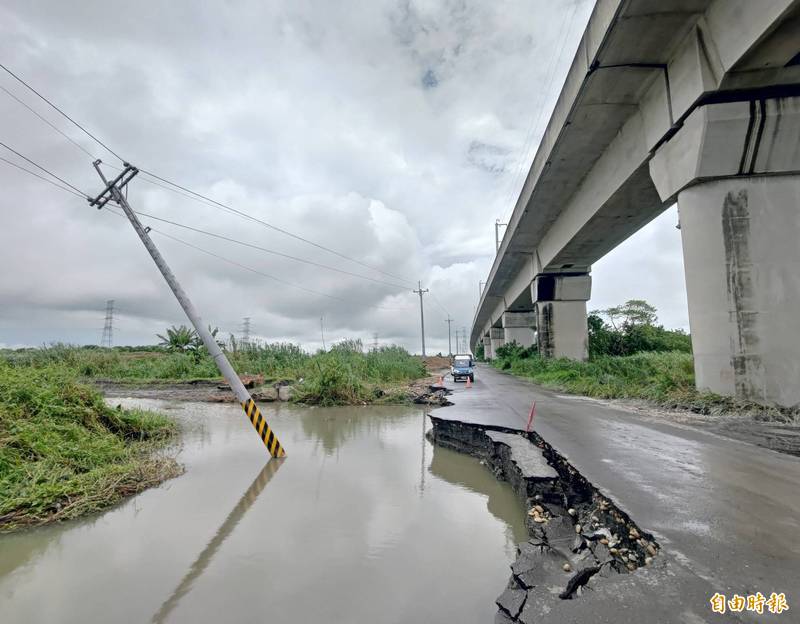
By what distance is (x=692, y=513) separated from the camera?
3092mm

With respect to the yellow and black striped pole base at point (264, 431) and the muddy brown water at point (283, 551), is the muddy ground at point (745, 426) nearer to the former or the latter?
the muddy brown water at point (283, 551)

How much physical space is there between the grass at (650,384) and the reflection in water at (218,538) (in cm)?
733

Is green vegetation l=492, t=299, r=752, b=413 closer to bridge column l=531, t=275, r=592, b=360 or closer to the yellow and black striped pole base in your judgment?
bridge column l=531, t=275, r=592, b=360

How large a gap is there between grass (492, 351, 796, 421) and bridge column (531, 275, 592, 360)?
1.29 meters

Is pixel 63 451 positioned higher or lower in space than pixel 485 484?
higher

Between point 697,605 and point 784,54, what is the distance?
787 cm

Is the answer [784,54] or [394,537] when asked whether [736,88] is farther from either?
[394,537]

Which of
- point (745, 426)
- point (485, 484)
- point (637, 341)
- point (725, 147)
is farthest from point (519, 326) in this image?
point (485, 484)

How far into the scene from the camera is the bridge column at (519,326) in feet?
108

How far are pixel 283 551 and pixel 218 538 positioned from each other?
2.41 ft

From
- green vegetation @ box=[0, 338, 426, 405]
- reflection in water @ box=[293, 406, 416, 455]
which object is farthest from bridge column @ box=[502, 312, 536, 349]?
reflection in water @ box=[293, 406, 416, 455]

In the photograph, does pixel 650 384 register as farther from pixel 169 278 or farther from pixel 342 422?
pixel 169 278

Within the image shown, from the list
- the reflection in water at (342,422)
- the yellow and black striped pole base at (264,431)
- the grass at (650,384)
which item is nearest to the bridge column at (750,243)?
the grass at (650,384)

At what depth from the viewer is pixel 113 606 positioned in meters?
2.72
